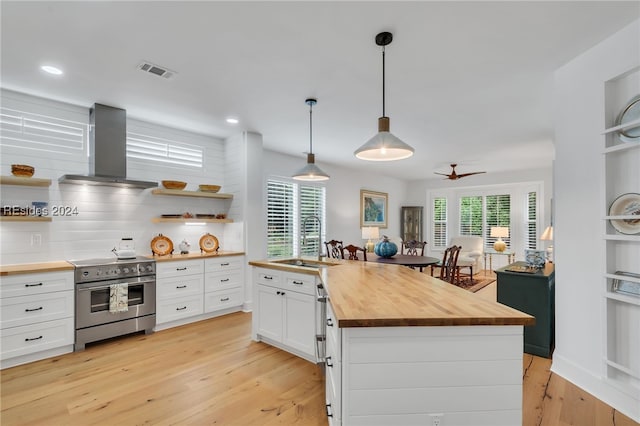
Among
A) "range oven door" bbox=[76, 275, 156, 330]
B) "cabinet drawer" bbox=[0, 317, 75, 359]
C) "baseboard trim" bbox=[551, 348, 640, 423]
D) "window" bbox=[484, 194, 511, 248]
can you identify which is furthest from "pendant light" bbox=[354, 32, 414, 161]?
"window" bbox=[484, 194, 511, 248]

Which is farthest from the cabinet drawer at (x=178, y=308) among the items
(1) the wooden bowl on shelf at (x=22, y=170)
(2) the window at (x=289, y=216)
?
(1) the wooden bowl on shelf at (x=22, y=170)

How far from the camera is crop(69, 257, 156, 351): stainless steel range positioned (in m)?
3.35

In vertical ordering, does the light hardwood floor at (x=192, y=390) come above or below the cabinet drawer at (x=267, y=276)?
below

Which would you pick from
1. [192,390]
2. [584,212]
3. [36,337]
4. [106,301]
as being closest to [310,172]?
[192,390]

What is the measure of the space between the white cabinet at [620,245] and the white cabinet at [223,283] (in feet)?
13.5

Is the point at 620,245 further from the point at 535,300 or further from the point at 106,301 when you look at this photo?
the point at 106,301

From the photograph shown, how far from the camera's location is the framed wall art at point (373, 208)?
26.6ft

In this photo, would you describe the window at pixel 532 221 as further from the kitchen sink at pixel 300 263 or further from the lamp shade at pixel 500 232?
the kitchen sink at pixel 300 263

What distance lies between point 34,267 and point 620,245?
5.13m

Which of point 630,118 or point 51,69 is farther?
point 51,69

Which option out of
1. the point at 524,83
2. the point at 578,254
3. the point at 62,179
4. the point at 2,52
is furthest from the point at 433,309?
the point at 62,179

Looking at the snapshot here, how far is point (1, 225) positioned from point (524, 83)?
17.8 ft

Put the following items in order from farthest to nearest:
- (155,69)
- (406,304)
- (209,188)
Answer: (209,188)
(155,69)
(406,304)

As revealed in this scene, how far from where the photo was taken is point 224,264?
460cm
